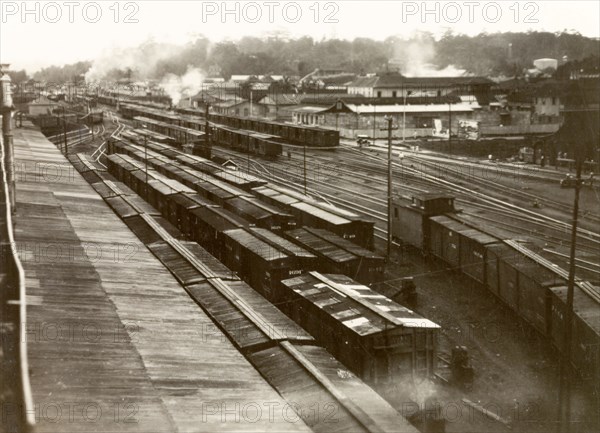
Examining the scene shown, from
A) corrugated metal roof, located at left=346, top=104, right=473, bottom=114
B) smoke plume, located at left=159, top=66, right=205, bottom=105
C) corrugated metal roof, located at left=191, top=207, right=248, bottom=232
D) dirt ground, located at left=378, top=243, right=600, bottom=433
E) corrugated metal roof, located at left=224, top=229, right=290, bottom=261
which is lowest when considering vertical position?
dirt ground, located at left=378, top=243, right=600, bottom=433

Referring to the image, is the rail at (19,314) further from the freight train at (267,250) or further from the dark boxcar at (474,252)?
the dark boxcar at (474,252)

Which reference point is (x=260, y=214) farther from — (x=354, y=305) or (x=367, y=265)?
(x=354, y=305)

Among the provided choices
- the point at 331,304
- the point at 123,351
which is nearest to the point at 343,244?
the point at 331,304

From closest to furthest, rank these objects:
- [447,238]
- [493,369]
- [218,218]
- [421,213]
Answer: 1. [493,369]
2. [447,238]
3. [218,218]
4. [421,213]

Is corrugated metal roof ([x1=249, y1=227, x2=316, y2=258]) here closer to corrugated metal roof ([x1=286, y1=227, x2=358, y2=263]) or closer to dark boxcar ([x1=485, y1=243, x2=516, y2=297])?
corrugated metal roof ([x1=286, y1=227, x2=358, y2=263])

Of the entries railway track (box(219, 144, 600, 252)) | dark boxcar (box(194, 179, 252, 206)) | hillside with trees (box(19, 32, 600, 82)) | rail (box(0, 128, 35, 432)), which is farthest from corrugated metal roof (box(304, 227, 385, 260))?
hillside with trees (box(19, 32, 600, 82))
